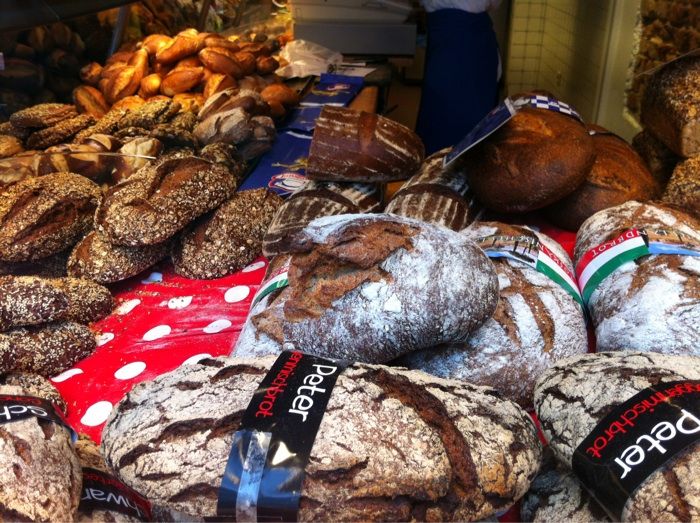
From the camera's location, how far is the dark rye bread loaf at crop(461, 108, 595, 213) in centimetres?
182

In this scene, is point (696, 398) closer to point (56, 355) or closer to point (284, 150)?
point (56, 355)

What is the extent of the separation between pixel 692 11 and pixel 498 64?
1761 millimetres

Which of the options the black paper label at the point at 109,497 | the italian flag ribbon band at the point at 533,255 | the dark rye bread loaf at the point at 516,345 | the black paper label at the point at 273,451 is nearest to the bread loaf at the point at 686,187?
the italian flag ribbon band at the point at 533,255

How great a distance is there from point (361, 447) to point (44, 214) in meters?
1.46

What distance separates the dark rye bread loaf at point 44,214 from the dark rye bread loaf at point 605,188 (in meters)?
1.57

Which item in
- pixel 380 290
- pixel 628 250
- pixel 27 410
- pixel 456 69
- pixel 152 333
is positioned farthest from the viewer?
pixel 456 69

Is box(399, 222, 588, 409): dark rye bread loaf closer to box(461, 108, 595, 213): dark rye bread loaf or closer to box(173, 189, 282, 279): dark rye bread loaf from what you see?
box(461, 108, 595, 213): dark rye bread loaf

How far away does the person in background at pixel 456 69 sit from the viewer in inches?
147

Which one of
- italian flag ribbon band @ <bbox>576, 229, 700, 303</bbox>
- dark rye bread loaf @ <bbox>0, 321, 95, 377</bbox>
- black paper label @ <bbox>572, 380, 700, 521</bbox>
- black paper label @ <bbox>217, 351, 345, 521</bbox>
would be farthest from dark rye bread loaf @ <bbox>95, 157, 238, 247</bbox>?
black paper label @ <bbox>572, 380, 700, 521</bbox>

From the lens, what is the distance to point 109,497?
0.99 m

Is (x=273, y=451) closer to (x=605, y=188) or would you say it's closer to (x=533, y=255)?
(x=533, y=255)

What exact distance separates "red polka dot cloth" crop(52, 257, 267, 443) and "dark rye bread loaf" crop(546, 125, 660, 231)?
104cm

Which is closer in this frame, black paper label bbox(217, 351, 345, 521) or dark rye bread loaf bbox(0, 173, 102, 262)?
black paper label bbox(217, 351, 345, 521)

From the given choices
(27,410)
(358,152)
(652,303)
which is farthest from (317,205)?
(27,410)
